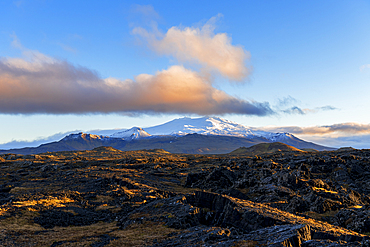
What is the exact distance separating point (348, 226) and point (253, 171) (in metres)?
43.5

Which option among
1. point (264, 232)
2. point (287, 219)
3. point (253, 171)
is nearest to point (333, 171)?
point (253, 171)

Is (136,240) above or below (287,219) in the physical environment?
below

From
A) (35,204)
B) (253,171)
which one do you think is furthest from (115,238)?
(253,171)

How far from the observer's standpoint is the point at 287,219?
2847cm

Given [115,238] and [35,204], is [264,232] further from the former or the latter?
[35,204]

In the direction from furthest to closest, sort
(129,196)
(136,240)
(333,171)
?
(333,171) → (129,196) → (136,240)

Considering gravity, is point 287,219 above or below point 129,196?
above

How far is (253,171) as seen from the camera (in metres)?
76.9

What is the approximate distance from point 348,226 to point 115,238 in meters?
30.1

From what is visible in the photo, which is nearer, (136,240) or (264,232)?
(264,232)

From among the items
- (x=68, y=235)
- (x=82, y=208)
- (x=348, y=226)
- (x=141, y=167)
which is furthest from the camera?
(x=141, y=167)

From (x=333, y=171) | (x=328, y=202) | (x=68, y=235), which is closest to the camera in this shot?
(x=68, y=235)

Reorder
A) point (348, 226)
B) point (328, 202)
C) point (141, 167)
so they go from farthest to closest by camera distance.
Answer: point (141, 167), point (328, 202), point (348, 226)

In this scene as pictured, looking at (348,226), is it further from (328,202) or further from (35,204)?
(35,204)
